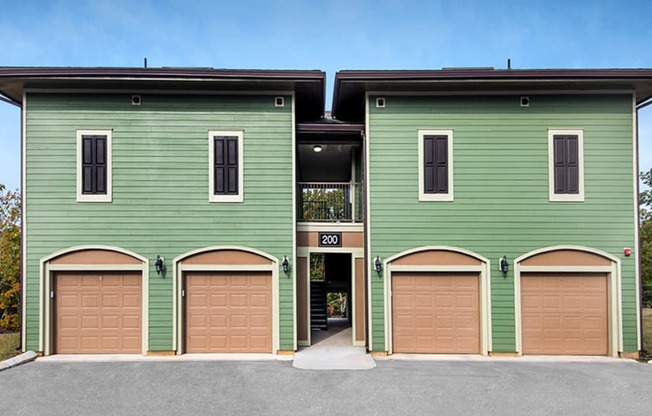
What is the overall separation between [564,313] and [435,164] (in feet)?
13.0

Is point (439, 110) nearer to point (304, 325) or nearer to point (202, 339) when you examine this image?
point (304, 325)

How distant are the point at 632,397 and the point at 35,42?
32.6 m

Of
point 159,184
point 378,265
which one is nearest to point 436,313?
point 378,265

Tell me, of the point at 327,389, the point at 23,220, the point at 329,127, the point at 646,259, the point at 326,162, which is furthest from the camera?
the point at 646,259

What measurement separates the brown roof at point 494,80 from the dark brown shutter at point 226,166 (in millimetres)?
2520

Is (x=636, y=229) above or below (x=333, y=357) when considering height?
above

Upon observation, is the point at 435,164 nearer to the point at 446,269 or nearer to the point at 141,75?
the point at 446,269

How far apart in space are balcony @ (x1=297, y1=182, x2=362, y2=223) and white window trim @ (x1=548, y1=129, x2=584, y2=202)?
3.99 meters

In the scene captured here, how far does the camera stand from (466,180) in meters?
9.06

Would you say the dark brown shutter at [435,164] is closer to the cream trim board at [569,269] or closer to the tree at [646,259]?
the cream trim board at [569,269]

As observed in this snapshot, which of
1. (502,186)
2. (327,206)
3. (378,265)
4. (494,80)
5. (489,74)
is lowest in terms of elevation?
(378,265)

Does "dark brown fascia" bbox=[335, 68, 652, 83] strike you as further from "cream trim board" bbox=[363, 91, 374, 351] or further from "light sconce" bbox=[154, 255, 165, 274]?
"light sconce" bbox=[154, 255, 165, 274]

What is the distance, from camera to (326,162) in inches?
541

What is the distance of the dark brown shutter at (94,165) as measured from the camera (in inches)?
352
